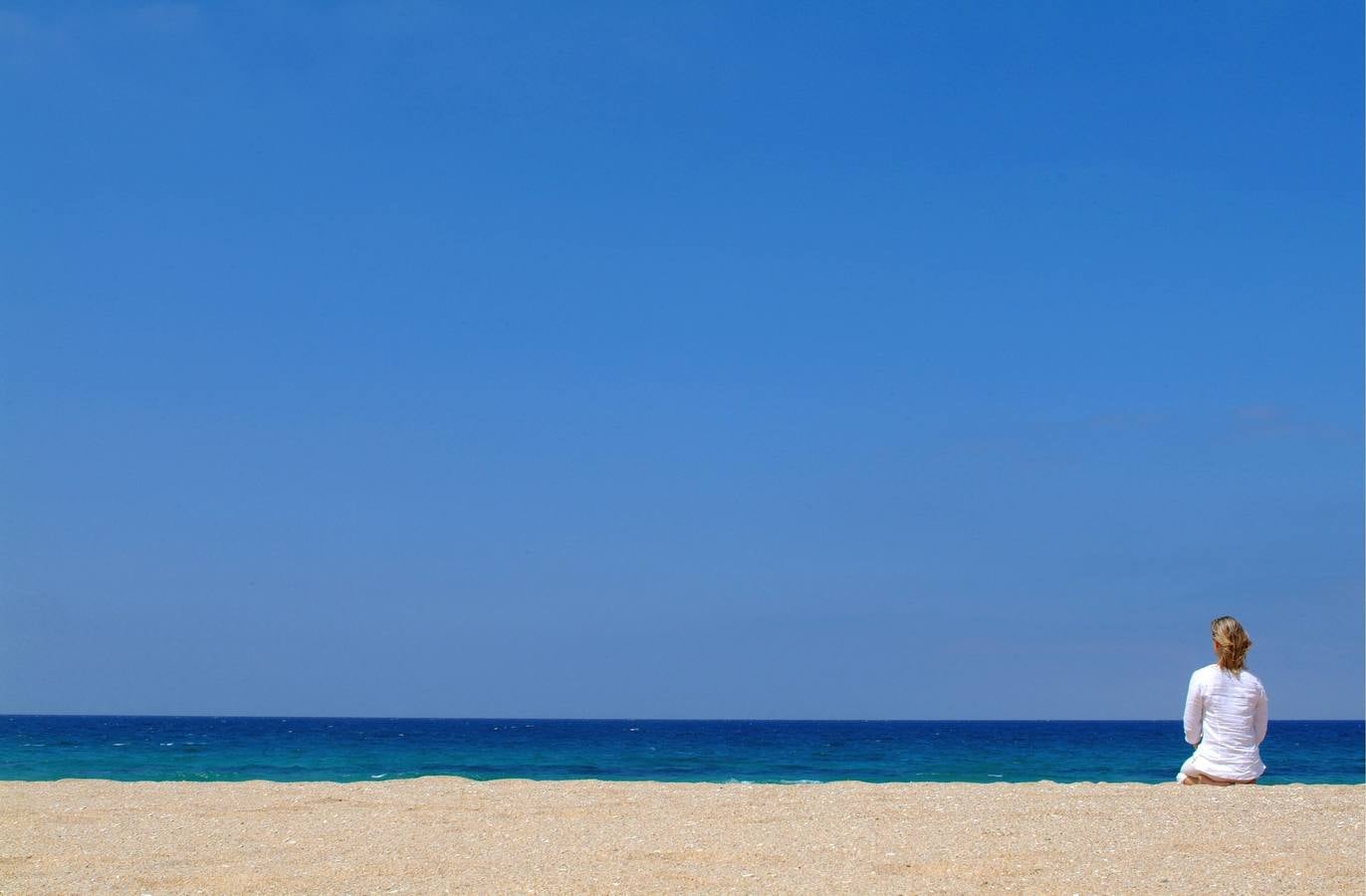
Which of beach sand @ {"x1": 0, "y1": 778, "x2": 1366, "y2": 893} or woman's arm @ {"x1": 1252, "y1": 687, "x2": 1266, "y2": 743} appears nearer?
beach sand @ {"x1": 0, "y1": 778, "x2": 1366, "y2": 893}

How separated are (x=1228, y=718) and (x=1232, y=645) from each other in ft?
1.84

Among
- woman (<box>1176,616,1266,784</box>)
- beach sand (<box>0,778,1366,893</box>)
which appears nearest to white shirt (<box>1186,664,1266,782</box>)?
woman (<box>1176,616,1266,784</box>)

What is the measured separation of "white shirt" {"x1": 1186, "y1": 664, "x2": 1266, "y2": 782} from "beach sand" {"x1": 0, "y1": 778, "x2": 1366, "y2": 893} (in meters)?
0.40

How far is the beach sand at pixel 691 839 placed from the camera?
18.0ft

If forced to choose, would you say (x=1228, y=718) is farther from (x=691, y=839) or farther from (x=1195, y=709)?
(x=691, y=839)

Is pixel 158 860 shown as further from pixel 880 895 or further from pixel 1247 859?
pixel 1247 859

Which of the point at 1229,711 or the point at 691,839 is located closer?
the point at 691,839

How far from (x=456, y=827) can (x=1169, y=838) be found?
4076 mm

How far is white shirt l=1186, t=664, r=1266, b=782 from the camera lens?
9102 millimetres

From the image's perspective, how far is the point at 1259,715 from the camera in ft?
30.3

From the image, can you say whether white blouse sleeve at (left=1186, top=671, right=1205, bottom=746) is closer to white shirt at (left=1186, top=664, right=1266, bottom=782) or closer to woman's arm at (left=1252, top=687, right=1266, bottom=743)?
white shirt at (left=1186, top=664, right=1266, bottom=782)

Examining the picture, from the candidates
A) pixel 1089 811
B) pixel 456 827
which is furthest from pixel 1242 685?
pixel 456 827

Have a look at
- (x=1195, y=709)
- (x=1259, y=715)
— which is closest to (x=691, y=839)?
(x=1195, y=709)

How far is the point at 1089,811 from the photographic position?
7402mm
